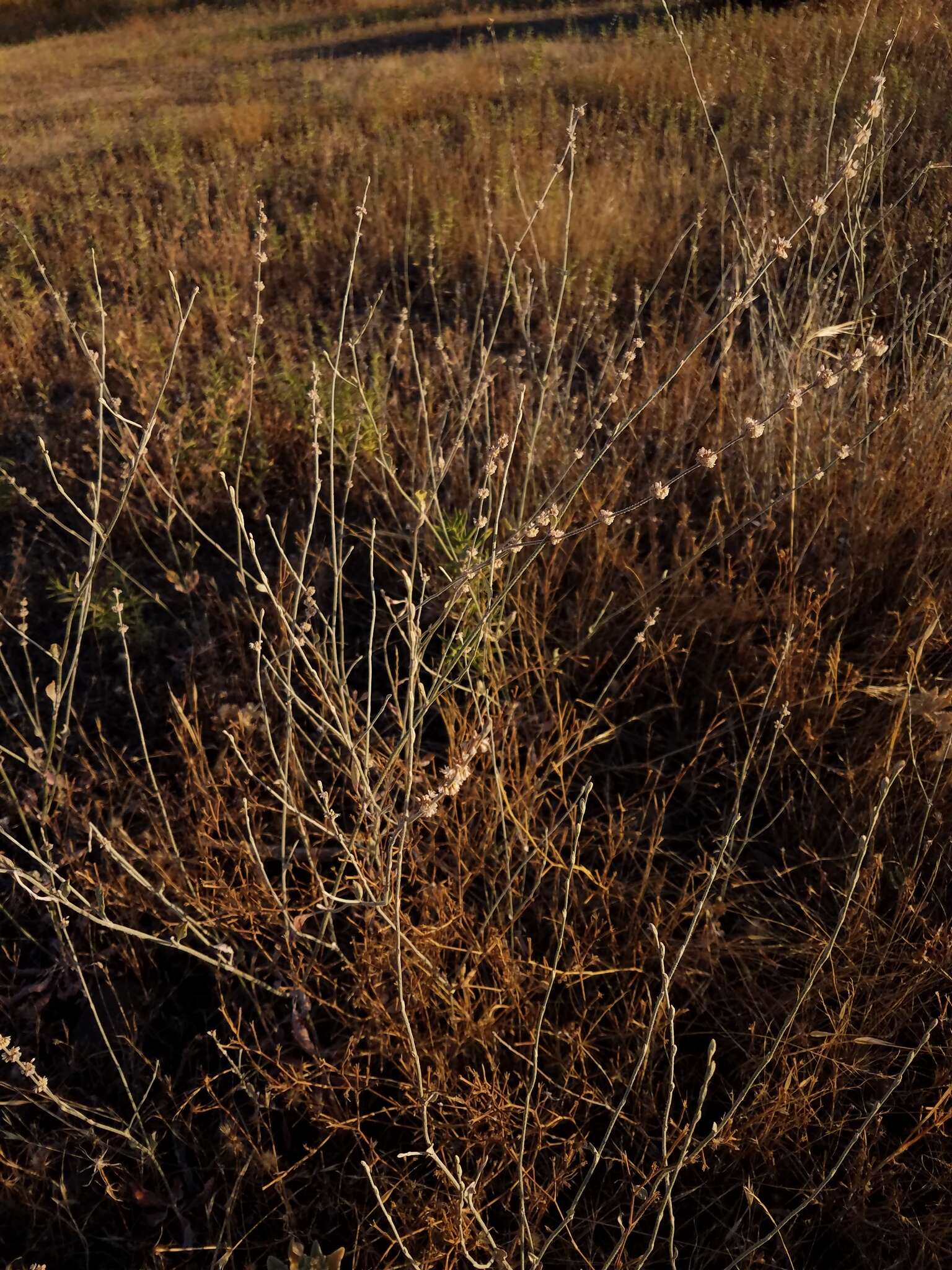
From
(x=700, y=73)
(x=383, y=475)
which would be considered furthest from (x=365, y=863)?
(x=700, y=73)

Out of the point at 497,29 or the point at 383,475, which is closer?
the point at 383,475

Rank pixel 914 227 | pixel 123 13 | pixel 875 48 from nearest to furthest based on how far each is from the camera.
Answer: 1. pixel 914 227
2. pixel 875 48
3. pixel 123 13

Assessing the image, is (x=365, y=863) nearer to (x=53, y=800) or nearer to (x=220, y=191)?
(x=53, y=800)

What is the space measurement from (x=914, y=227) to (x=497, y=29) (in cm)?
868

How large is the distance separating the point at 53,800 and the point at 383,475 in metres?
1.23

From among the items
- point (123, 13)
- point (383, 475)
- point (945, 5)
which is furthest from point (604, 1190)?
point (123, 13)

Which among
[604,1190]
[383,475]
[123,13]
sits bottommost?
[604,1190]

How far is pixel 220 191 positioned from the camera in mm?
5156

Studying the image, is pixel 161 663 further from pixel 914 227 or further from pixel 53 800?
pixel 914 227

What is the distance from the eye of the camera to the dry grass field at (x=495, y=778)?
1.28 metres

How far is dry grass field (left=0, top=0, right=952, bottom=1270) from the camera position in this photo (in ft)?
4.20

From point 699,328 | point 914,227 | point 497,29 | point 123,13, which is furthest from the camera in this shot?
point 123,13

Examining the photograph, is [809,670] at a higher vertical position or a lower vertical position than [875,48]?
lower

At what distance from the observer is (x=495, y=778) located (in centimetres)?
141
